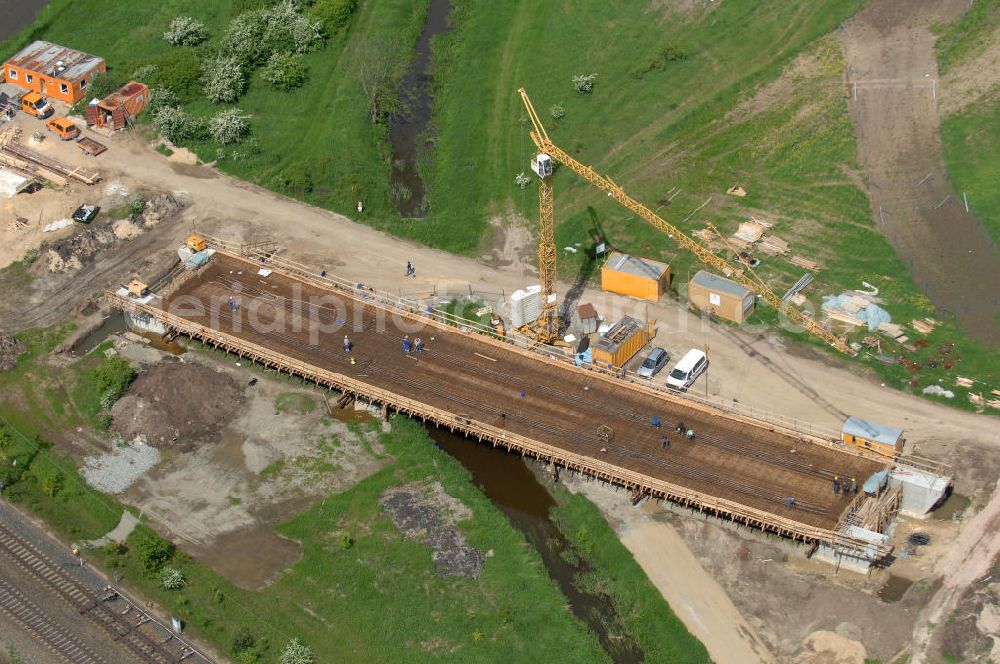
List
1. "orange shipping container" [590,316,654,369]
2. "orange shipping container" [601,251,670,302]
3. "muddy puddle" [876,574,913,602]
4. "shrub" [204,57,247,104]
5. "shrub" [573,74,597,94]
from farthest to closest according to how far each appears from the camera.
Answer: "shrub" [204,57,247,104] → "shrub" [573,74,597,94] → "orange shipping container" [601,251,670,302] → "orange shipping container" [590,316,654,369] → "muddy puddle" [876,574,913,602]

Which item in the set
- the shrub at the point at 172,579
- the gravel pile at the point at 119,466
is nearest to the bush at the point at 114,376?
the gravel pile at the point at 119,466

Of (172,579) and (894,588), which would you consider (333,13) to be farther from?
(894,588)

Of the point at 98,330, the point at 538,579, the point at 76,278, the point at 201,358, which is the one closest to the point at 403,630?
the point at 538,579

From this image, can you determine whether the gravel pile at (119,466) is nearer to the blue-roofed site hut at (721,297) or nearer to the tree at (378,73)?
the blue-roofed site hut at (721,297)

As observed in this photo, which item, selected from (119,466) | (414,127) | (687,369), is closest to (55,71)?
(414,127)

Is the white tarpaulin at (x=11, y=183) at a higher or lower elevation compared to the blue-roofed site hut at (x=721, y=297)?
lower

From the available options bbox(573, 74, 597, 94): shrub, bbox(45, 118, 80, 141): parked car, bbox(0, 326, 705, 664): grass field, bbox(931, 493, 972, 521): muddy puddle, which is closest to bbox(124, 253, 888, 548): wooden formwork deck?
bbox(0, 326, 705, 664): grass field

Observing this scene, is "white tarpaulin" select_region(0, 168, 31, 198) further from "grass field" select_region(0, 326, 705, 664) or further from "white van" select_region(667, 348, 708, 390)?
"white van" select_region(667, 348, 708, 390)
